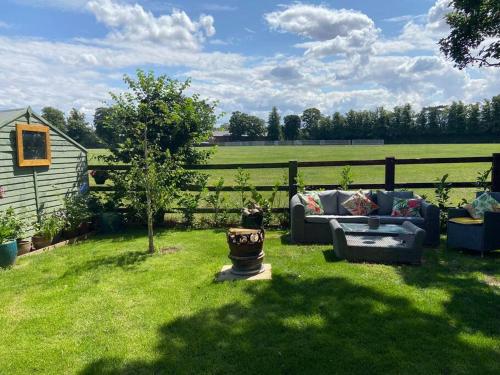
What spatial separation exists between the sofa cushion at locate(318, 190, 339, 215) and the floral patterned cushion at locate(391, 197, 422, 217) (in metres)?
1.03

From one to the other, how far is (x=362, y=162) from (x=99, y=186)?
5.90 meters

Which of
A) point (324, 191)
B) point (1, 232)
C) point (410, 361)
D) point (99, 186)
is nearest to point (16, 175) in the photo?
point (1, 232)

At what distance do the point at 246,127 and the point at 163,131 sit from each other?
9305 centimetres

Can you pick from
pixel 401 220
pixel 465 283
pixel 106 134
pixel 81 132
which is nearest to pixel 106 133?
pixel 106 134

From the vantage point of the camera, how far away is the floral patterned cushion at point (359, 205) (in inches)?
267

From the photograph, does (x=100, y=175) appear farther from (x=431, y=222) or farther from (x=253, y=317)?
(x=431, y=222)

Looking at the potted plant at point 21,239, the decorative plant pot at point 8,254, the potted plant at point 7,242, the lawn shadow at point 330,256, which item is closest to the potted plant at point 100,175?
the potted plant at point 21,239

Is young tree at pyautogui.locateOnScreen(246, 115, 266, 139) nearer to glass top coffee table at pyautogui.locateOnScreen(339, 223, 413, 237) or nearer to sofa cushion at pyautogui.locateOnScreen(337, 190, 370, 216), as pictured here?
sofa cushion at pyautogui.locateOnScreen(337, 190, 370, 216)

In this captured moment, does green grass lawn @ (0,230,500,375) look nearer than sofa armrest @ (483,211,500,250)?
Yes

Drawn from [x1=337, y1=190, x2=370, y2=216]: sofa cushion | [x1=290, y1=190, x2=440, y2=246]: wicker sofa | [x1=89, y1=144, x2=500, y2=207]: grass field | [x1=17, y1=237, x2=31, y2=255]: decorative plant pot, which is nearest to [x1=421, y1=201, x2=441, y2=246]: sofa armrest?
[x1=290, y1=190, x2=440, y2=246]: wicker sofa

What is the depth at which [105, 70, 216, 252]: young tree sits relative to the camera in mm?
7766

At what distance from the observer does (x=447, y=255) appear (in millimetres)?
5793

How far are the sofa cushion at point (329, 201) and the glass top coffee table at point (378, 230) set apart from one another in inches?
37.4

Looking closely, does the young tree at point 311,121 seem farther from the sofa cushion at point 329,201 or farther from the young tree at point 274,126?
the sofa cushion at point 329,201
